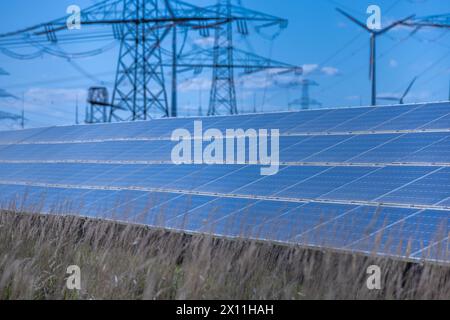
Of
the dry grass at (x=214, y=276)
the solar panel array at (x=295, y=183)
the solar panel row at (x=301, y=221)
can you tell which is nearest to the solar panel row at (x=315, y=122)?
the solar panel array at (x=295, y=183)

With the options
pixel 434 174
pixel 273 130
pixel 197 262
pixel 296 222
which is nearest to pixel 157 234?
pixel 296 222

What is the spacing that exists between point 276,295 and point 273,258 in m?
2.30

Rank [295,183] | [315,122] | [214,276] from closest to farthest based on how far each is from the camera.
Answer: [214,276]
[295,183]
[315,122]

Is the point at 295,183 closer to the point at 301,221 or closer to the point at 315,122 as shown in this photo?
the point at 301,221

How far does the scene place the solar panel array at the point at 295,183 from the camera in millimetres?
13438

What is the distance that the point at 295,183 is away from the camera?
17625mm

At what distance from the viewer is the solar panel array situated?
13.4m

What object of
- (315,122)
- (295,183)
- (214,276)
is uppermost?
(315,122)

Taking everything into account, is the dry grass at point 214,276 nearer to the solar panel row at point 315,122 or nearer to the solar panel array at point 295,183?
the solar panel array at point 295,183

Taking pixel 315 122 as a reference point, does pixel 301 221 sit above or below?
below

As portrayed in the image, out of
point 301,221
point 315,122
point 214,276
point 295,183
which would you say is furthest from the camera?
point 315,122

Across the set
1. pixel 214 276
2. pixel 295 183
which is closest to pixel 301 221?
pixel 295 183

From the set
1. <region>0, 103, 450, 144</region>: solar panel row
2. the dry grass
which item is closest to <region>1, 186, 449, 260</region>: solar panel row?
the dry grass
